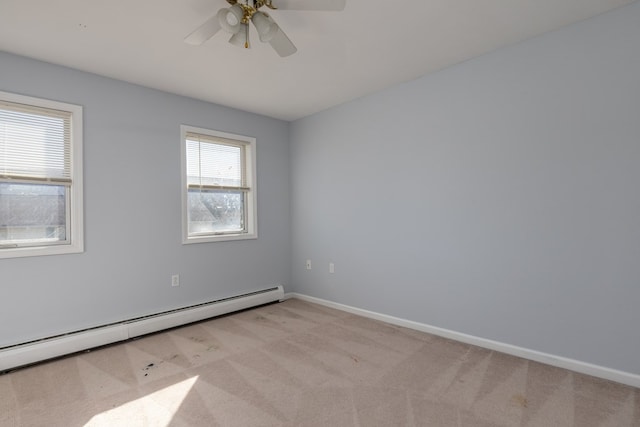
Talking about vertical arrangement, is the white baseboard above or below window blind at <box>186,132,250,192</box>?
below

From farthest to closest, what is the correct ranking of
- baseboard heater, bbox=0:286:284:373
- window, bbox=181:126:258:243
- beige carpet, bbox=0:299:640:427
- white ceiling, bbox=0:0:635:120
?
window, bbox=181:126:258:243
baseboard heater, bbox=0:286:284:373
white ceiling, bbox=0:0:635:120
beige carpet, bbox=0:299:640:427

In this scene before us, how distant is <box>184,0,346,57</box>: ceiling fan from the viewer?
1810 millimetres

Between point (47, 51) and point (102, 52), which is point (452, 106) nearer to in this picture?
point (102, 52)

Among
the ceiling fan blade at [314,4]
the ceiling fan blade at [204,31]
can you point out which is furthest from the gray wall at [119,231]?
the ceiling fan blade at [314,4]

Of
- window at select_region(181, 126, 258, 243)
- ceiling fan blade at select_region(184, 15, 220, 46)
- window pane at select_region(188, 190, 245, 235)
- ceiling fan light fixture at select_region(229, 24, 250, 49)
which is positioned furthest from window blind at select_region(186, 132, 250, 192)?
ceiling fan light fixture at select_region(229, 24, 250, 49)

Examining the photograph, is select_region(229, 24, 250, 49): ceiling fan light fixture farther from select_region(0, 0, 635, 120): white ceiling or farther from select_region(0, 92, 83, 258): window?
select_region(0, 92, 83, 258): window

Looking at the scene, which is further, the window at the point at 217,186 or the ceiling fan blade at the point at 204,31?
the window at the point at 217,186

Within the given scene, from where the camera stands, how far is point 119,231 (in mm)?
3092

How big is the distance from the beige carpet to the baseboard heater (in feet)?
0.26

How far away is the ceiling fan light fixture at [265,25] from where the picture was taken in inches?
73.9

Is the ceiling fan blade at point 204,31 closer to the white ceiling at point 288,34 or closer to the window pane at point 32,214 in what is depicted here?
the white ceiling at point 288,34

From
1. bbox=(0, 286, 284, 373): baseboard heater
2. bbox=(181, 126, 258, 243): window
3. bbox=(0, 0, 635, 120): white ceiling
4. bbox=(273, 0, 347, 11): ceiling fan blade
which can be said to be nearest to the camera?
bbox=(273, 0, 347, 11): ceiling fan blade

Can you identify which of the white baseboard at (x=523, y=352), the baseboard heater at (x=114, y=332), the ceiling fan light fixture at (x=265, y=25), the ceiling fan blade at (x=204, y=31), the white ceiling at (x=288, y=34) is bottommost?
the white baseboard at (x=523, y=352)

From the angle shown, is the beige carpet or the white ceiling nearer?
the beige carpet
